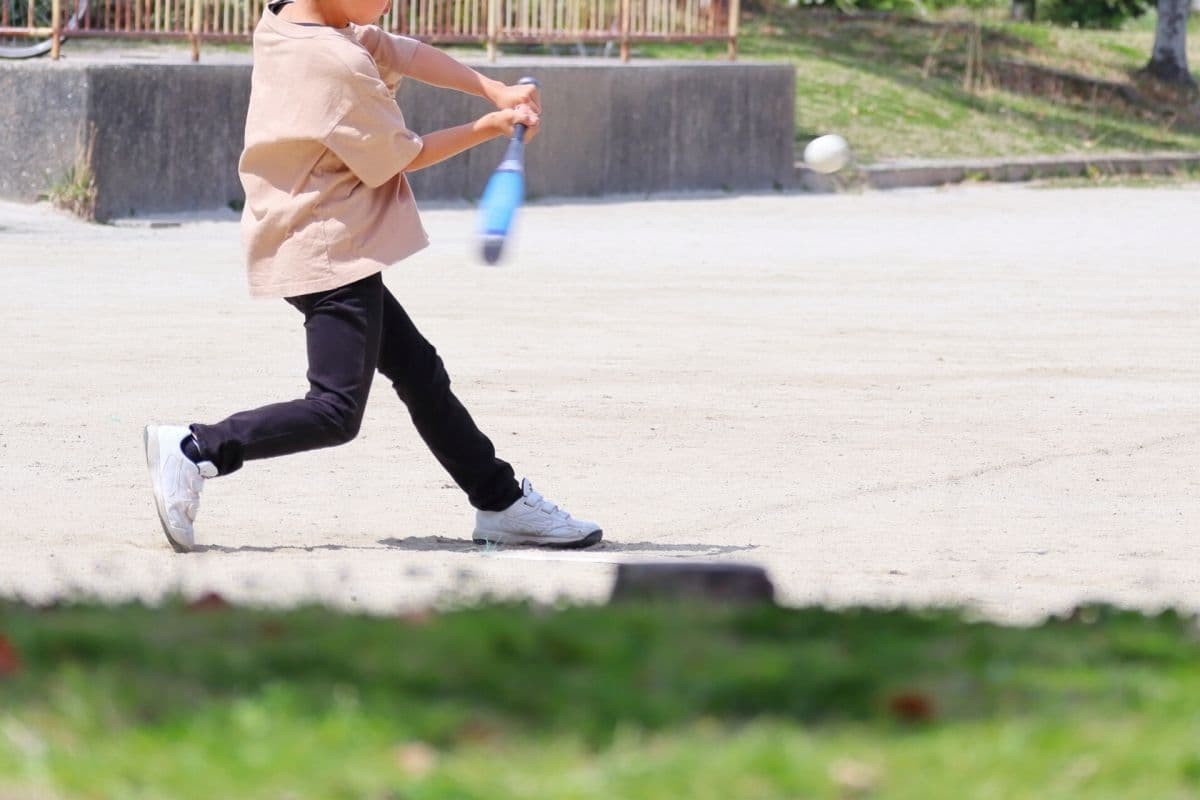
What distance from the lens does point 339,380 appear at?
6.26 meters

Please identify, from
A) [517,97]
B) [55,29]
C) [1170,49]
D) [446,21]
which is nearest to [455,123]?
[446,21]

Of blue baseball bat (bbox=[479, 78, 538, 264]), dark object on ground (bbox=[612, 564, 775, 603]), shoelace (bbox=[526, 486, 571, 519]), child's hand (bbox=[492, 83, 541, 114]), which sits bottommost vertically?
shoelace (bbox=[526, 486, 571, 519])

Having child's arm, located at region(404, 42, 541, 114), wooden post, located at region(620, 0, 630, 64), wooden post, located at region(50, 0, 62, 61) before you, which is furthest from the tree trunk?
child's arm, located at region(404, 42, 541, 114)

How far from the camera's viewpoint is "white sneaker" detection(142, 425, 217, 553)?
6.27 m

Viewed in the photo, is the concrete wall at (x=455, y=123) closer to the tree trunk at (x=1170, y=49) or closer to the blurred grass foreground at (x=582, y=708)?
the tree trunk at (x=1170, y=49)

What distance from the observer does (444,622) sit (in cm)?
383

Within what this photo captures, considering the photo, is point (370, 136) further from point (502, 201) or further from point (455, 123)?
point (455, 123)

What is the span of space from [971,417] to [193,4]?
1046 cm

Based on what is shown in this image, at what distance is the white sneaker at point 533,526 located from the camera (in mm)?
6727

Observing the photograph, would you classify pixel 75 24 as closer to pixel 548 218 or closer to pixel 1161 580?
pixel 548 218

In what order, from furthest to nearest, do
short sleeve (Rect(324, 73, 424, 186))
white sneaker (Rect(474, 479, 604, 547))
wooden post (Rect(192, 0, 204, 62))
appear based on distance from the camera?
wooden post (Rect(192, 0, 204, 62)) < white sneaker (Rect(474, 479, 604, 547)) < short sleeve (Rect(324, 73, 424, 186))

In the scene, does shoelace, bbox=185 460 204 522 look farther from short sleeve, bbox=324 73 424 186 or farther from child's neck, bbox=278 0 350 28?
child's neck, bbox=278 0 350 28

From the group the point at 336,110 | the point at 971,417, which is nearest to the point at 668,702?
the point at 336,110

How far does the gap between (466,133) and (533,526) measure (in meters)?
1.28
